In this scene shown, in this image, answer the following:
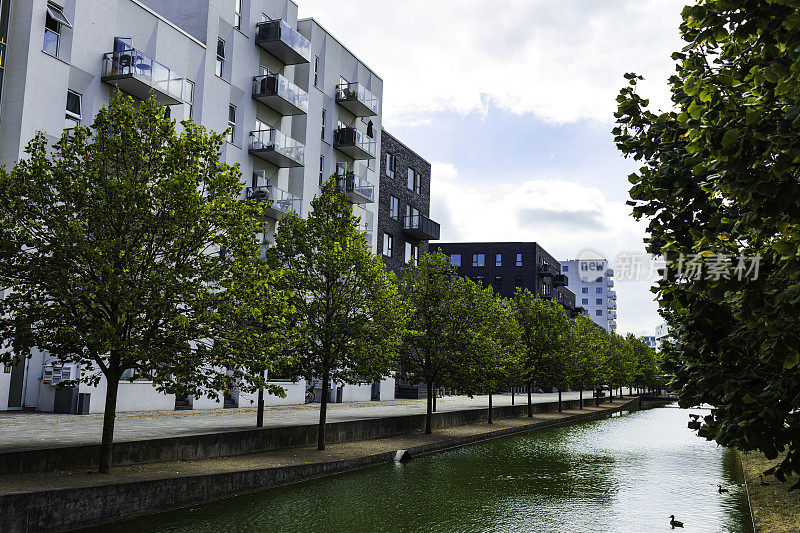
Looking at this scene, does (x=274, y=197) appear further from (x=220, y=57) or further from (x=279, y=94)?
(x=220, y=57)

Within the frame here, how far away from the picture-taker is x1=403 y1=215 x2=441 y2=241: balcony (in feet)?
159

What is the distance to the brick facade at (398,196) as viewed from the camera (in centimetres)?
4600

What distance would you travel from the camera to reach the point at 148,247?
1257cm

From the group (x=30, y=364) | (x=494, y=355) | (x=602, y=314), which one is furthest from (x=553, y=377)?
(x=602, y=314)

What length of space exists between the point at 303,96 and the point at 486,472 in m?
23.6

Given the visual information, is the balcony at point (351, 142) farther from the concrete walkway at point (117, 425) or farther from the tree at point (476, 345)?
the concrete walkway at point (117, 425)

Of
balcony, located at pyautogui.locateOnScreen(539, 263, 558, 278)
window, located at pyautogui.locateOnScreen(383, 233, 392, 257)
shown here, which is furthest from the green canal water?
balcony, located at pyautogui.locateOnScreen(539, 263, 558, 278)

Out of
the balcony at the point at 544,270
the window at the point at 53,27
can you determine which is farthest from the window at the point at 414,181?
the balcony at the point at 544,270

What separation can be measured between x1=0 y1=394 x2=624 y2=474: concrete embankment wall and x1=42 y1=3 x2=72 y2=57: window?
1513 centimetres

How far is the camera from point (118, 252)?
12125 millimetres

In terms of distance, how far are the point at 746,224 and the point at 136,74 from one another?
23809 millimetres

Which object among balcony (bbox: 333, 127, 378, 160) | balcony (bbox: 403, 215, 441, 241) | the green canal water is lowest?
the green canal water

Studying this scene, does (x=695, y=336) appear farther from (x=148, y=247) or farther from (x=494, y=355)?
(x=494, y=355)

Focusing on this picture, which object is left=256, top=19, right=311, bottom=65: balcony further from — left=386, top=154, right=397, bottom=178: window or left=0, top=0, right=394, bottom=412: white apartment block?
left=386, top=154, right=397, bottom=178: window
